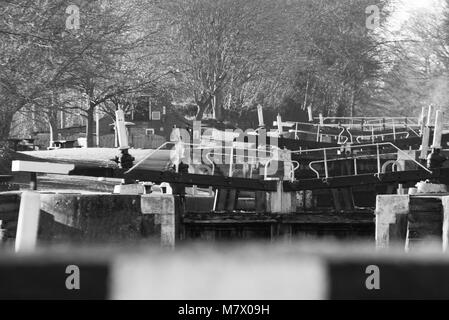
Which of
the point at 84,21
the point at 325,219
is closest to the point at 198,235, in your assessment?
the point at 325,219

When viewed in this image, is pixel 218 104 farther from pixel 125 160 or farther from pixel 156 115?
pixel 125 160

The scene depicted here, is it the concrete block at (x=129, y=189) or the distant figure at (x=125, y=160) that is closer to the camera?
the concrete block at (x=129, y=189)

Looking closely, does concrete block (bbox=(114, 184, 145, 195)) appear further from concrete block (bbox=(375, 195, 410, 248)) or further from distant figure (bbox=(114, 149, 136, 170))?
concrete block (bbox=(375, 195, 410, 248))

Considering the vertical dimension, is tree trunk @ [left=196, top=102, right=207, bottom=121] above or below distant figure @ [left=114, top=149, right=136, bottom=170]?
above

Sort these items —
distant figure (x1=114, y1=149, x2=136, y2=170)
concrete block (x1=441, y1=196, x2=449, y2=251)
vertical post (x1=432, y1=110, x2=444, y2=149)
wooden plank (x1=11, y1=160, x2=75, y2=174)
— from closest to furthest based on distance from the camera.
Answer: wooden plank (x1=11, y1=160, x2=75, y2=174) → concrete block (x1=441, y1=196, x2=449, y2=251) → distant figure (x1=114, y1=149, x2=136, y2=170) → vertical post (x1=432, y1=110, x2=444, y2=149)

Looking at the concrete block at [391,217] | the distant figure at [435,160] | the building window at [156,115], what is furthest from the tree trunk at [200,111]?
the concrete block at [391,217]

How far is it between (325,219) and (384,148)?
11.3m

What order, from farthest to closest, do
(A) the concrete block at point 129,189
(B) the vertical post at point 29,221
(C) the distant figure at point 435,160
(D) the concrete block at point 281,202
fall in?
(D) the concrete block at point 281,202 < (C) the distant figure at point 435,160 < (A) the concrete block at point 129,189 < (B) the vertical post at point 29,221

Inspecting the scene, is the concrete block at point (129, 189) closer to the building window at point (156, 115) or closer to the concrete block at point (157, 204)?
the concrete block at point (157, 204)

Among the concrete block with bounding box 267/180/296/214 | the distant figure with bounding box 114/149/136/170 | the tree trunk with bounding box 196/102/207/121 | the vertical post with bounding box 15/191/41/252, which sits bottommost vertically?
the concrete block with bounding box 267/180/296/214

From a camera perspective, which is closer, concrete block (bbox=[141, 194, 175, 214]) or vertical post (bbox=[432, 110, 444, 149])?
concrete block (bbox=[141, 194, 175, 214])

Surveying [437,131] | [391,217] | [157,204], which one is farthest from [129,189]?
[437,131]

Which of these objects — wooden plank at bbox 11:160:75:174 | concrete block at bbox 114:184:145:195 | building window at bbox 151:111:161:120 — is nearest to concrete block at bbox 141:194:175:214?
concrete block at bbox 114:184:145:195
